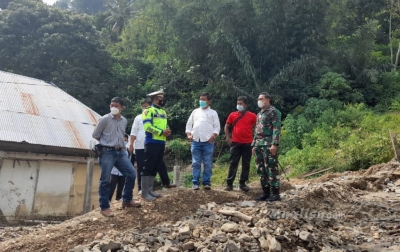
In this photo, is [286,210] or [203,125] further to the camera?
[203,125]

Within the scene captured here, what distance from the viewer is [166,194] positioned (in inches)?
234

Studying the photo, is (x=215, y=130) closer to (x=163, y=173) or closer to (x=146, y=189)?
(x=163, y=173)

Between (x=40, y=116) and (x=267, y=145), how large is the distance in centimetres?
832

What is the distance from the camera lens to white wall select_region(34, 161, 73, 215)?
423 inches

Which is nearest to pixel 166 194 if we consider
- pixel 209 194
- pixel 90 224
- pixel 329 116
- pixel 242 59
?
pixel 209 194

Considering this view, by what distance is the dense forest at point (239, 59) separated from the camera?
1855 cm

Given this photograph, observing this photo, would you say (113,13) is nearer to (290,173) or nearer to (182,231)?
(290,173)

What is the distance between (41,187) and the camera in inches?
424

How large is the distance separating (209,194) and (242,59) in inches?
554

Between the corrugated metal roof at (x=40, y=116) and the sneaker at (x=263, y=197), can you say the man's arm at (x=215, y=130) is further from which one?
the corrugated metal roof at (x=40, y=116)

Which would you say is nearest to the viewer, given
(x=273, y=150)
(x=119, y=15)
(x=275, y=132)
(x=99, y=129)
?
(x=99, y=129)

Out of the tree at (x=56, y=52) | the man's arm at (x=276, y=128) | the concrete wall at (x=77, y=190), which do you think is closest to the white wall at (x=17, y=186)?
the concrete wall at (x=77, y=190)

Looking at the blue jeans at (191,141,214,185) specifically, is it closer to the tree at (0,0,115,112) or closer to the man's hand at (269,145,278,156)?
the man's hand at (269,145,278,156)

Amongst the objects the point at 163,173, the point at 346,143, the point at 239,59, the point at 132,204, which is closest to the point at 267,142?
the point at 163,173
